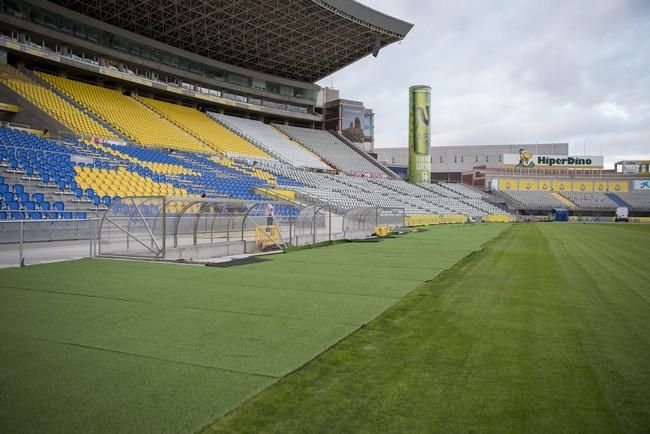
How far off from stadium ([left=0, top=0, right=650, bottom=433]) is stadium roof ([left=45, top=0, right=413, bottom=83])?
15.8 inches

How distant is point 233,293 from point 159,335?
266 cm

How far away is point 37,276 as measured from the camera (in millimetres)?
9039

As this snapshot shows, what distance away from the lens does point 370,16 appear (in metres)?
41.0

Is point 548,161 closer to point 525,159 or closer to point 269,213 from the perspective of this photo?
point 525,159

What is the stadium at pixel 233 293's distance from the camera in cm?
333

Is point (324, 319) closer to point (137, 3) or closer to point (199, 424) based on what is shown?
point (199, 424)

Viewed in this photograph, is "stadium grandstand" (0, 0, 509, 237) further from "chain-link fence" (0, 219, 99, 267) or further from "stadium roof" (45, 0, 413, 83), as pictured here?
"chain-link fence" (0, 219, 99, 267)

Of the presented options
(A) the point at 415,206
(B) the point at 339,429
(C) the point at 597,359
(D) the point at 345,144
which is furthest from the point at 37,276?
(D) the point at 345,144

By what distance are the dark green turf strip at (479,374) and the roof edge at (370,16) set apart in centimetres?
3612

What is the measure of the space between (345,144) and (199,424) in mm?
55192

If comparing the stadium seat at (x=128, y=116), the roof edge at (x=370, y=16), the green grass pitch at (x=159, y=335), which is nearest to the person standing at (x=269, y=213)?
the green grass pitch at (x=159, y=335)

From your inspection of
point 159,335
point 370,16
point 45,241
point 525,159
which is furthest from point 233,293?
point 525,159

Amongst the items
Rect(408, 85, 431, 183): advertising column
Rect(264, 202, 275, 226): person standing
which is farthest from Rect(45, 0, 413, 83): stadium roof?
Rect(264, 202, 275, 226): person standing

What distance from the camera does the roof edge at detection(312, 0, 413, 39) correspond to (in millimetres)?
38250
